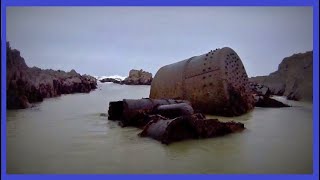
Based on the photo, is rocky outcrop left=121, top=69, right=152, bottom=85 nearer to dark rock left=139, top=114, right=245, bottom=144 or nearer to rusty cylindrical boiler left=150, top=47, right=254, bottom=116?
rusty cylindrical boiler left=150, top=47, right=254, bottom=116

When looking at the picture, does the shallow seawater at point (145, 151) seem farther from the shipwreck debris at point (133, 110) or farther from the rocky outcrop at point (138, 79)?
the rocky outcrop at point (138, 79)

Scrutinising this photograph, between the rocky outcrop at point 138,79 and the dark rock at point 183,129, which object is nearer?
the dark rock at point 183,129

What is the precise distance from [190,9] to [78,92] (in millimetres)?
8065

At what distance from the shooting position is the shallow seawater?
301 cm

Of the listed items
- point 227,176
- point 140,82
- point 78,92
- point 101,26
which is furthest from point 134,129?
point 140,82

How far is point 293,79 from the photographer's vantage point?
8945 millimetres

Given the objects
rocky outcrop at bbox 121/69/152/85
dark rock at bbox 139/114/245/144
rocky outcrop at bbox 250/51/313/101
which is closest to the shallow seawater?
dark rock at bbox 139/114/245/144

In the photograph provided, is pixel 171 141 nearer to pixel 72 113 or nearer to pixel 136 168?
pixel 136 168

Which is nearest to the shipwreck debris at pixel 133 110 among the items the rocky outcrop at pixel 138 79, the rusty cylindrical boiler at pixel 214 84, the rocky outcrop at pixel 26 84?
the rusty cylindrical boiler at pixel 214 84

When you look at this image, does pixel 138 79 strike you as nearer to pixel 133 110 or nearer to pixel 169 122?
pixel 133 110

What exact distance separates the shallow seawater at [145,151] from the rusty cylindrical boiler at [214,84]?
3.07ft

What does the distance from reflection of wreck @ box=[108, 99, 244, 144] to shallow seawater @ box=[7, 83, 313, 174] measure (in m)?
0.12

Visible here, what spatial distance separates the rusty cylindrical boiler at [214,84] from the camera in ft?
18.3

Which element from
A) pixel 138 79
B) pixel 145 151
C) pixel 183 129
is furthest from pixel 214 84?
pixel 138 79
